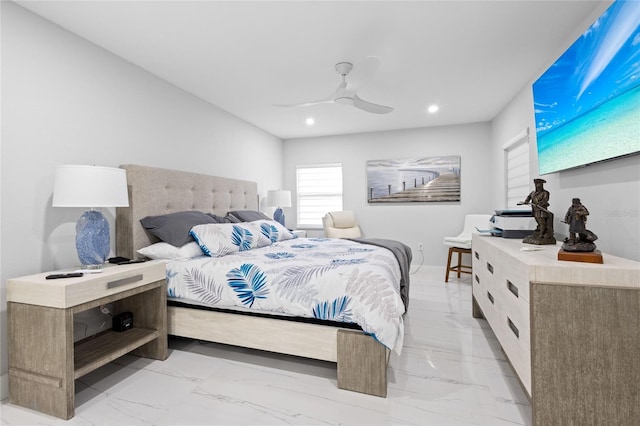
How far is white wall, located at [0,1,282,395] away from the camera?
1.85 m

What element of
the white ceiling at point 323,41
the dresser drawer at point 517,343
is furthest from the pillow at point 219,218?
the dresser drawer at point 517,343

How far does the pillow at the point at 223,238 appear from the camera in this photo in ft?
8.25

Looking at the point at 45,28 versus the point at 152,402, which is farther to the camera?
the point at 45,28

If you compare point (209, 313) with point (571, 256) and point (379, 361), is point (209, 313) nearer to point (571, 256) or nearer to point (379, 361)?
point (379, 361)

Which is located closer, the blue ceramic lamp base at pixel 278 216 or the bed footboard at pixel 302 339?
the bed footboard at pixel 302 339

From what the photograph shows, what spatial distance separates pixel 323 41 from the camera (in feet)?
7.77

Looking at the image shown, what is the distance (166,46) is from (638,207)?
129 inches

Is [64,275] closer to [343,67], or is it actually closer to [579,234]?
[343,67]

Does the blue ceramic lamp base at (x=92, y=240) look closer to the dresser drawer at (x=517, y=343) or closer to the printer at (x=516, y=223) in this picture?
the dresser drawer at (x=517, y=343)

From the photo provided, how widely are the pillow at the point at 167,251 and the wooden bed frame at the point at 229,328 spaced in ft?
0.39

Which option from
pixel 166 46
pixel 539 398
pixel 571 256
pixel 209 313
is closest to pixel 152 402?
pixel 209 313

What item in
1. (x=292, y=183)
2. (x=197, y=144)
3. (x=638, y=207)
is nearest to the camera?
(x=638, y=207)

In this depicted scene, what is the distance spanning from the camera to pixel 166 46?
7.95 ft

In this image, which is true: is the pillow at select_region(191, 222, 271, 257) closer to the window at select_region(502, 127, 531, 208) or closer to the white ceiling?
the white ceiling
